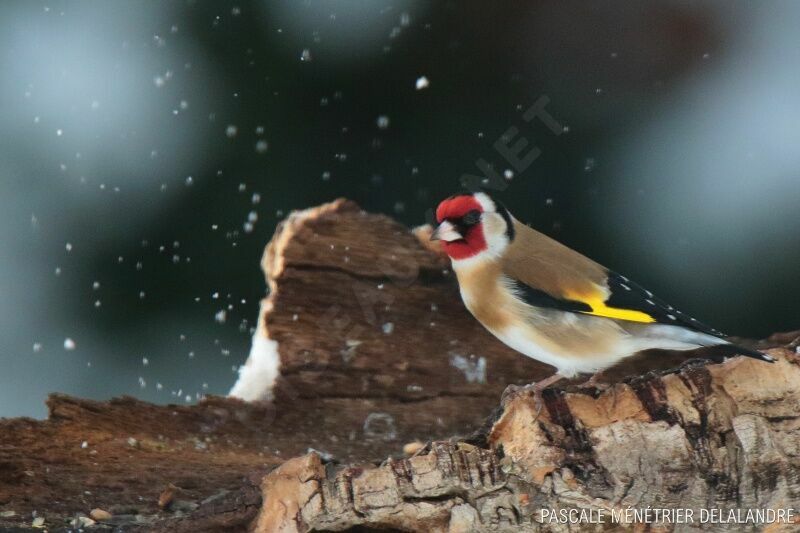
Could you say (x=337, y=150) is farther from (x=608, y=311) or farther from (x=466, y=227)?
(x=608, y=311)

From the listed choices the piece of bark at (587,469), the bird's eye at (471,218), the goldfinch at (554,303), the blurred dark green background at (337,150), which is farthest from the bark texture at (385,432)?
the bird's eye at (471,218)

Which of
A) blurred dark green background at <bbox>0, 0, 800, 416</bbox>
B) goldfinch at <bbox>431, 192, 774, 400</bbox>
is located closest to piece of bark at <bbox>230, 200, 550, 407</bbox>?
blurred dark green background at <bbox>0, 0, 800, 416</bbox>

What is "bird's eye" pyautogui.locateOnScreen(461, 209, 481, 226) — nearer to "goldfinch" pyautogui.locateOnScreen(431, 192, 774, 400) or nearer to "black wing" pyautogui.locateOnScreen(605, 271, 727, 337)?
"goldfinch" pyautogui.locateOnScreen(431, 192, 774, 400)

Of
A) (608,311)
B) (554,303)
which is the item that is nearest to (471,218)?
(554,303)

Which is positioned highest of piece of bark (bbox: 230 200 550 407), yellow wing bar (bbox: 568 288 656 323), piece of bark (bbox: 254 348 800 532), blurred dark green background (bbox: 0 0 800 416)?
blurred dark green background (bbox: 0 0 800 416)

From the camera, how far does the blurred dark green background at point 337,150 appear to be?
117 inches

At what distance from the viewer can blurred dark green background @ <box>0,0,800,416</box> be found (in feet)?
9.79

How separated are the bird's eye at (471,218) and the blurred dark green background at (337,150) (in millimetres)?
767

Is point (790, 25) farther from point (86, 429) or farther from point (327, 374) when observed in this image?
point (86, 429)

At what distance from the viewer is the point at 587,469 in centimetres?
165

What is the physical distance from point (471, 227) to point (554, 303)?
253 mm

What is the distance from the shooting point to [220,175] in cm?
296

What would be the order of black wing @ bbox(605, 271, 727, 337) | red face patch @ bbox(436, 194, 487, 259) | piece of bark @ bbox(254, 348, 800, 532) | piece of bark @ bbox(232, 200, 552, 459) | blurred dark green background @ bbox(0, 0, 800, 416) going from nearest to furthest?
piece of bark @ bbox(254, 348, 800, 532)
black wing @ bbox(605, 271, 727, 337)
red face patch @ bbox(436, 194, 487, 259)
piece of bark @ bbox(232, 200, 552, 459)
blurred dark green background @ bbox(0, 0, 800, 416)

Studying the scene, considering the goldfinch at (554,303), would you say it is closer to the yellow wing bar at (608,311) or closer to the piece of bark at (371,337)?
the yellow wing bar at (608,311)
